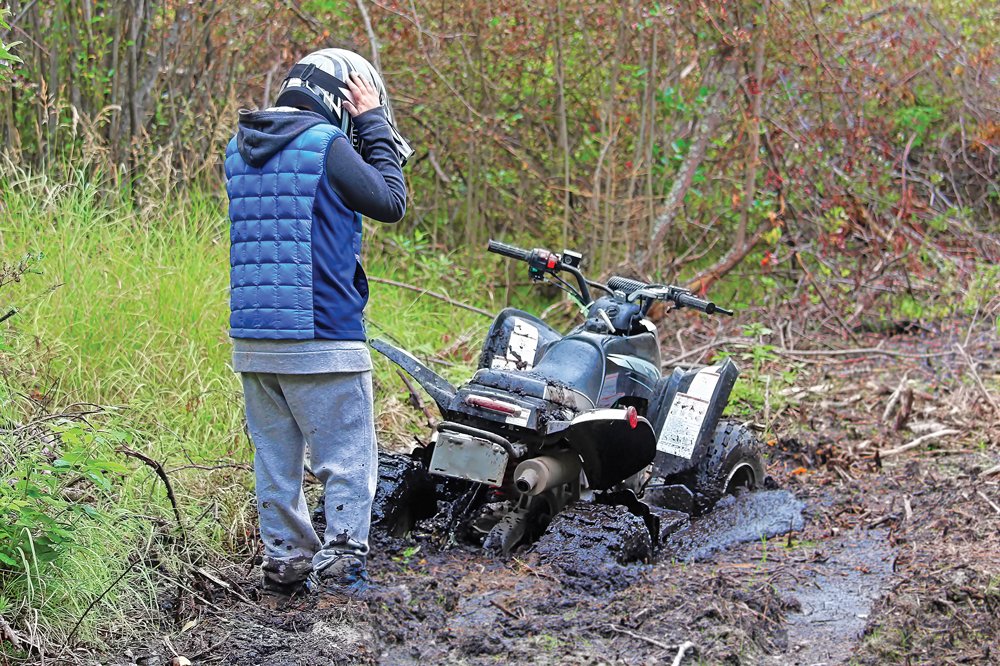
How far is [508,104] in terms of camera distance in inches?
367

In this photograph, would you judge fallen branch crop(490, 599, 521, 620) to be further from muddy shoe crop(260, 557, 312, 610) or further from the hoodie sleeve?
the hoodie sleeve

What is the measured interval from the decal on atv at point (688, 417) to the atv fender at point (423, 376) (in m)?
1.10

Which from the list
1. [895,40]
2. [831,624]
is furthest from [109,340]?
[895,40]

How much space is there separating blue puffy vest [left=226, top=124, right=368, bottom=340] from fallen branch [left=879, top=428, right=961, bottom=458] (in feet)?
12.3

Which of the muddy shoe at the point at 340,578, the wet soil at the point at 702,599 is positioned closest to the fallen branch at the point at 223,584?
the wet soil at the point at 702,599

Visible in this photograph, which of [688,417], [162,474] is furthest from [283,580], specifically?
[688,417]

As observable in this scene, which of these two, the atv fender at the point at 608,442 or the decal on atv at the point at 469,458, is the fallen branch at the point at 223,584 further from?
the atv fender at the point at 608,442

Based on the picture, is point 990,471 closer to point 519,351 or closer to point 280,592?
point 519,351

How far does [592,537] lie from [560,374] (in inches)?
26.5

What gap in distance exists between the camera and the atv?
13.8ft

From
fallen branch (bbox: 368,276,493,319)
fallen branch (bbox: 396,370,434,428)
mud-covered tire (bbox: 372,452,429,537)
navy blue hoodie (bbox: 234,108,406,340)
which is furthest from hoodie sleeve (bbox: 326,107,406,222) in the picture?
fallen branch (bbox: 368,276,493,319)

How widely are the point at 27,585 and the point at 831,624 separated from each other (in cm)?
263

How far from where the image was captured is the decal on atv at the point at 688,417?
16.4 ft

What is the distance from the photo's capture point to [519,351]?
499 centimetres
